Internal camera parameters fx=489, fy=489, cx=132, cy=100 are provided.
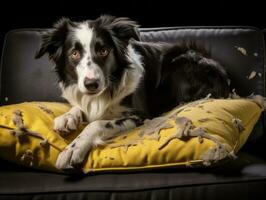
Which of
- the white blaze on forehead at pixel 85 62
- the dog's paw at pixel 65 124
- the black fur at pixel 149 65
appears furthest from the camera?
the black fur at pixel 149 65

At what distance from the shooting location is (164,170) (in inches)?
61.8

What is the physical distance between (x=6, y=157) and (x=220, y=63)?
105cm

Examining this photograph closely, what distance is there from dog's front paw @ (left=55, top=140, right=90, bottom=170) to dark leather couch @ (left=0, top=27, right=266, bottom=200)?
42 mm

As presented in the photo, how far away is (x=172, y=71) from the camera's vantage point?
2258 millimetres

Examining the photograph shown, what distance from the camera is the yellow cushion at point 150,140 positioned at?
155 centimetres

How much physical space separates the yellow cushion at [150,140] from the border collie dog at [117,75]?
0.26 feet

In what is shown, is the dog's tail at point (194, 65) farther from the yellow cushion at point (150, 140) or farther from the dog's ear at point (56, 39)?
the dog's ear at point (56, 39)

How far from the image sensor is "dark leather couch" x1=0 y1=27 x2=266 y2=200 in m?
1.49

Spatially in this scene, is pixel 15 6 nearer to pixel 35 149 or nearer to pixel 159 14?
pixel 159 14

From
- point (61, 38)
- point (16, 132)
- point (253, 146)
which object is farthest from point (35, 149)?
point (253, 146)

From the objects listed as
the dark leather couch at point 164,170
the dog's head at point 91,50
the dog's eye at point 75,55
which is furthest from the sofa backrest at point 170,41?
the dog's eye at point 75,55

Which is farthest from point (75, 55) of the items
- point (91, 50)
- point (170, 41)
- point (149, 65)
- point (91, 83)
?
point (170, 41)

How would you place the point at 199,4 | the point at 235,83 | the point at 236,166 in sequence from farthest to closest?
1. the point at 199,4
2. the point at 235,83
3. the point at 236,166

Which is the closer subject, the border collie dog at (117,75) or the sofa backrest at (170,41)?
the border collie dog at (117,75)
